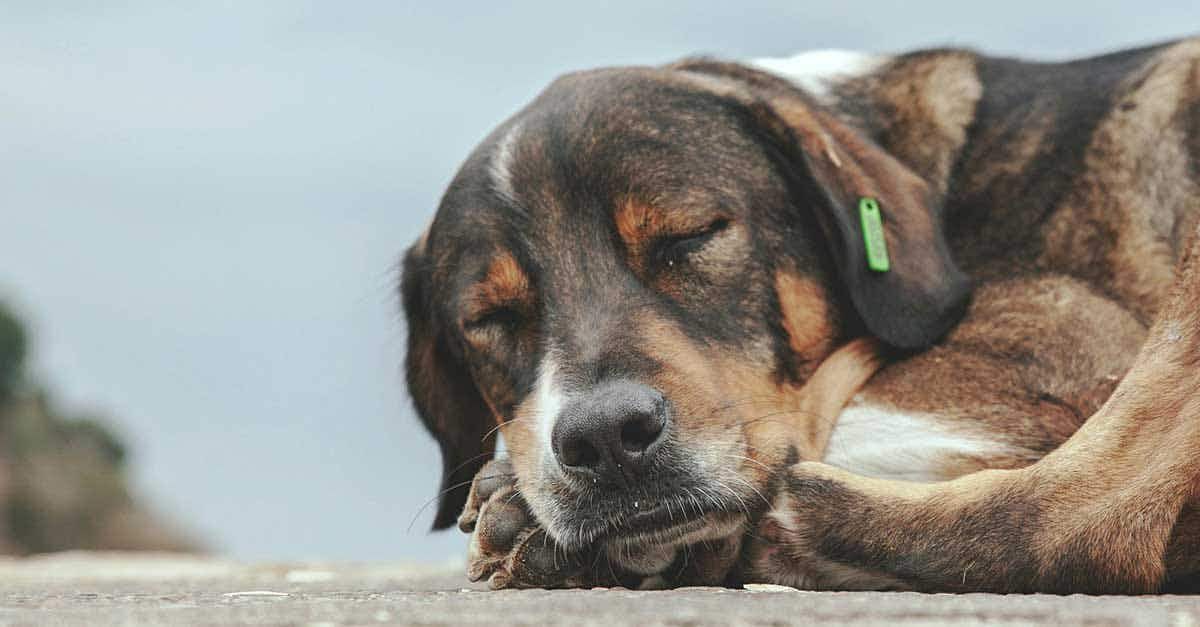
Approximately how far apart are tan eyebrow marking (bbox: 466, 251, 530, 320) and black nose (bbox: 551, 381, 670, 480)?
727mm

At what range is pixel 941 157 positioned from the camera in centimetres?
467

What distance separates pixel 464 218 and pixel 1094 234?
1802mm

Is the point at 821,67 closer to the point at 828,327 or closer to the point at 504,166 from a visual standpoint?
the point at 828,327

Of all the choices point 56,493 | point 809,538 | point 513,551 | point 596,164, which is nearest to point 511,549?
point 513,551

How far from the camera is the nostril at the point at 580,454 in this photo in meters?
3.40

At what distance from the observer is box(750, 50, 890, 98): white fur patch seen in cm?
492

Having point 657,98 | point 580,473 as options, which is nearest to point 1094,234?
point 657,98

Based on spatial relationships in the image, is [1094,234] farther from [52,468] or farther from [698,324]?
[52,468]

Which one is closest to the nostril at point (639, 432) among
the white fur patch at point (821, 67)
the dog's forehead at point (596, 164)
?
the dog's forehead at point (596, 164)

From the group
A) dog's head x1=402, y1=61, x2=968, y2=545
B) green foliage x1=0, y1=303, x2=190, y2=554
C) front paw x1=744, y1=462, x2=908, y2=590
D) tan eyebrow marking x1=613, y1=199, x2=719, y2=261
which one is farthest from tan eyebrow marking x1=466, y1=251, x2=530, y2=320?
green foliage x1=0, y1=303, x2=190, y2=554

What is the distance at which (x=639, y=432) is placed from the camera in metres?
3.39

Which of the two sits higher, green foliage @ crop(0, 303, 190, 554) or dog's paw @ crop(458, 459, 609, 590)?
dog's paw @ crop(458, 459, 609, 590)

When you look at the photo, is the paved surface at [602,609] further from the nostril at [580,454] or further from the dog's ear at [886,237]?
the dog's ear at [886,237]

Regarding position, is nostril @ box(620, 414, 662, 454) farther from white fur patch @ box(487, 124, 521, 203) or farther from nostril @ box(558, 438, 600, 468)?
white fur patch @ box(487, 124, 521, 203)
